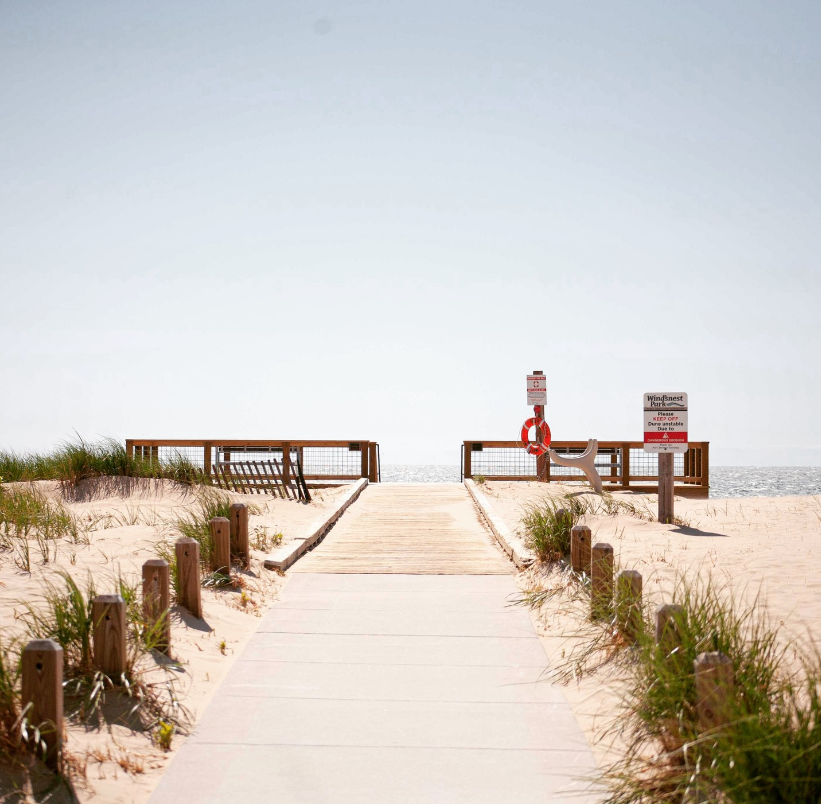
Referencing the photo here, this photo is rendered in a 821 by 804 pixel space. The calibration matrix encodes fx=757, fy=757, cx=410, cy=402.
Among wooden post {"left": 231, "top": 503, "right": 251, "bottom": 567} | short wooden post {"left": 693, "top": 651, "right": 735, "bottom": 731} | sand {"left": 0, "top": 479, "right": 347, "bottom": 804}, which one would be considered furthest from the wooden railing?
short wooden post {"left": 693, "top": 651, "right": 735, "bottom": 731}

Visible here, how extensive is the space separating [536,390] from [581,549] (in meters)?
10.1

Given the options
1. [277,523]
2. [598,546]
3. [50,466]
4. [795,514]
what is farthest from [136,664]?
[50,466]

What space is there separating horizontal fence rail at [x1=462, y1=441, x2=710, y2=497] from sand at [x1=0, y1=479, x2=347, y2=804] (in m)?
6.44

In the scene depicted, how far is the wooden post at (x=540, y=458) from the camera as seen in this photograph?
55.3 feet

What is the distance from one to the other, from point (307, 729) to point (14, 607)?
2586 millimetres

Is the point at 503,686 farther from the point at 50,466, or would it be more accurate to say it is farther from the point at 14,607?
the point at 50,466

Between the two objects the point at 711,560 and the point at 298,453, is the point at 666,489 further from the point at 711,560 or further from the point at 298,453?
the point at 298,453

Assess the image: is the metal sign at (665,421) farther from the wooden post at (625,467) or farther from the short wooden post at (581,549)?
the wooden post at (625,467)

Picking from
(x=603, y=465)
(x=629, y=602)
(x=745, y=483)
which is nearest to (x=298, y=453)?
(x=603, y=465)

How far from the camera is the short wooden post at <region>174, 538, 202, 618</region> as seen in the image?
5.70m

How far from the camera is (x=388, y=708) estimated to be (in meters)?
4.56

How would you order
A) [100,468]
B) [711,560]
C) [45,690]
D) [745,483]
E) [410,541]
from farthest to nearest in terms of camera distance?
1. [745,483]
2. [100,468]
3. [410,541]
4. [711,560]
5. [45,690]

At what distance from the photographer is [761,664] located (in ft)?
12.6

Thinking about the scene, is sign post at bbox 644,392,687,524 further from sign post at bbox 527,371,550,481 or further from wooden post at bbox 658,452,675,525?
sign post at bbox 527,371,550,481
